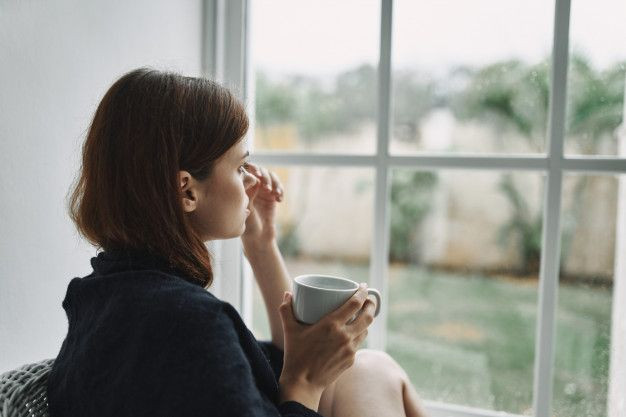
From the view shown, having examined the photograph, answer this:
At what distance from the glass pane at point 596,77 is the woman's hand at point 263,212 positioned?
2.17ft

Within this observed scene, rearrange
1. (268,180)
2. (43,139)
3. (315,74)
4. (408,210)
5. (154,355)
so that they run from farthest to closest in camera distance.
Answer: (408,210) → (315,74) → (268,180) → (43,139) → (154,355)

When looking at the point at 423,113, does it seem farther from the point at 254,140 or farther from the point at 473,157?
the point at 254,140

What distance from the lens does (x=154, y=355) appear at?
0.65 m

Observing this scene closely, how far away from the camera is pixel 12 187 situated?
86 cm

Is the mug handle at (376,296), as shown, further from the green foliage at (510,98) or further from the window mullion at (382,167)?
the green foliage at (510,98)

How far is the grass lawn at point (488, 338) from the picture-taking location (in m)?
1.21

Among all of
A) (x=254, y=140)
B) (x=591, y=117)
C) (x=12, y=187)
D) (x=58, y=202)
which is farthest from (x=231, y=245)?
(x=591, y=117)

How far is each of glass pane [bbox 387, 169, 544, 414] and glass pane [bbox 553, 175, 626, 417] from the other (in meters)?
0.15

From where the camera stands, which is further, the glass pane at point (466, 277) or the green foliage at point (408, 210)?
the green foliage at point (408, 210)

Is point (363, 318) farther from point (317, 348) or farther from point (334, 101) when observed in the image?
point (334, 101)

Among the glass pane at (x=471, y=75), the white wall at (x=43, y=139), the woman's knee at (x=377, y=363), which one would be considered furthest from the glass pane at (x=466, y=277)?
the white wall at (x=43, y=139)

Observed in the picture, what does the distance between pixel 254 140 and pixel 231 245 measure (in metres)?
0.30

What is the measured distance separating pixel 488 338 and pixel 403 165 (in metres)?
0.64

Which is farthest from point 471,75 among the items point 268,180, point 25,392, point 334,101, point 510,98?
point 25,392
